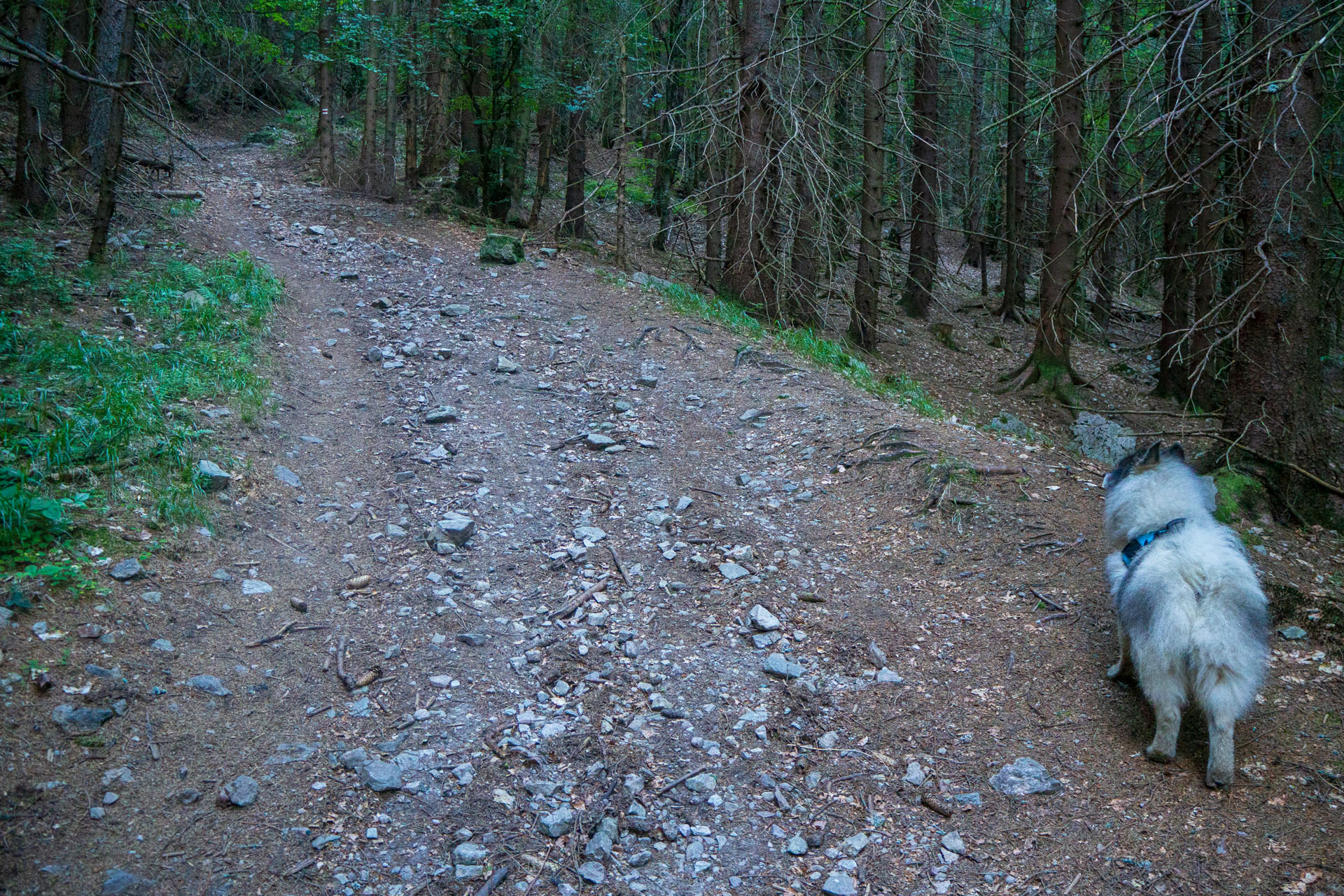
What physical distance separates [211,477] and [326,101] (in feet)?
48.1

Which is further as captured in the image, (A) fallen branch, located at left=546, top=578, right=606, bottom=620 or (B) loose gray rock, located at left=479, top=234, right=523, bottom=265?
(B) loose gray rock, located at left=479, top=234, right=523, bottom=265

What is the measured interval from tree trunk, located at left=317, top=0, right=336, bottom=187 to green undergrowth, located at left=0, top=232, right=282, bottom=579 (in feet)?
28.5

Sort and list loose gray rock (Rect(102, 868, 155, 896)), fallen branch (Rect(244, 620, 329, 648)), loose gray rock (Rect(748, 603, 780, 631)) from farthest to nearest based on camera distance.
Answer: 1. loose gray rock (Rect(748, 603, 780, 631))
2. fallen branch (Rect(244, 620, 329, 648))
3. loose gray rock (Rect(102, 868, 155, 896))

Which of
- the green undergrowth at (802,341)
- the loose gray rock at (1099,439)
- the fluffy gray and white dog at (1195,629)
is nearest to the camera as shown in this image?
the fluffy gray and white dog at (1195,629)

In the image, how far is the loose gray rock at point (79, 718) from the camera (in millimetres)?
3596

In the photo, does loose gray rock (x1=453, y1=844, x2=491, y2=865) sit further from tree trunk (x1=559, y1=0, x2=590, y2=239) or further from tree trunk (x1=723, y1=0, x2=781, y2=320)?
tree trunk (x1=559, y1=0, x2=590, y2=239)

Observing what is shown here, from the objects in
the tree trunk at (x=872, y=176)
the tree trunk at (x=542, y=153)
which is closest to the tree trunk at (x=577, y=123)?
the tree trunk at (x=542, y=153)

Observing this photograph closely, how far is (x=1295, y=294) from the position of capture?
214 inches

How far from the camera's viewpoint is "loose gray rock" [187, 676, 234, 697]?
13.3 ft

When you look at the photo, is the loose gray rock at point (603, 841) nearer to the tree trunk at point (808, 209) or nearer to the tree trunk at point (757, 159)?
the tree trunk at point (808, 209)

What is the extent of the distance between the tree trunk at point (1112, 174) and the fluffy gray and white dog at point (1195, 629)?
2295 millimetres

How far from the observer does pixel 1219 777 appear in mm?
3617

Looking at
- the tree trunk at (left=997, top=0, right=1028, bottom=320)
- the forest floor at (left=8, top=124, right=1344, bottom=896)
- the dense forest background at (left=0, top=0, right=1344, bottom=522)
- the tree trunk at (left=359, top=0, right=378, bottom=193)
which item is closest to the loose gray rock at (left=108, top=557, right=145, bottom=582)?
the forest floor at (left=8, top=124, right=1344, bottom=896)

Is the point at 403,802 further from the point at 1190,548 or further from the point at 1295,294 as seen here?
the point at 1295,294
